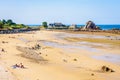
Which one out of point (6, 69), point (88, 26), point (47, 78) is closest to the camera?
point (47, 78)

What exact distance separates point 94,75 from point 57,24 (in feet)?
491

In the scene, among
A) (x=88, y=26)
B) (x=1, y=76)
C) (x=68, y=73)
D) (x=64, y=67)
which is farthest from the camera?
(x=88, y=26)

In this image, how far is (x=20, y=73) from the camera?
19.5 meters

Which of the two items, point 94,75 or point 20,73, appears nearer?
point 20,73

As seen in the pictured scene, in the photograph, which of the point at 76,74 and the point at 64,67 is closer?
the point at 76,74

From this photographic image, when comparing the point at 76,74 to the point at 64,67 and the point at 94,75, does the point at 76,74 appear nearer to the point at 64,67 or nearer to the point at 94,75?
the point at 94,75

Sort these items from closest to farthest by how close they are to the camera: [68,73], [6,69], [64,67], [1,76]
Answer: [1,76] < [6,69] < [68,73] < [64,67]

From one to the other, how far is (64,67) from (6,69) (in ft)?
20.4

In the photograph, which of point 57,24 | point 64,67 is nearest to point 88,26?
point 57,24

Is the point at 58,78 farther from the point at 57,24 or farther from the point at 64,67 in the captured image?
the point at 57,24

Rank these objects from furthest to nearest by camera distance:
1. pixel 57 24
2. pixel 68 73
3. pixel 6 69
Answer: pixel 57 24
pixel 68 73
pixel 6 69

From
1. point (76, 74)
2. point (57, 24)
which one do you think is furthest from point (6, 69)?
point (57, 24)

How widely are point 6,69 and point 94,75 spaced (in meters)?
6.68

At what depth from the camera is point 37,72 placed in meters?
20.6
